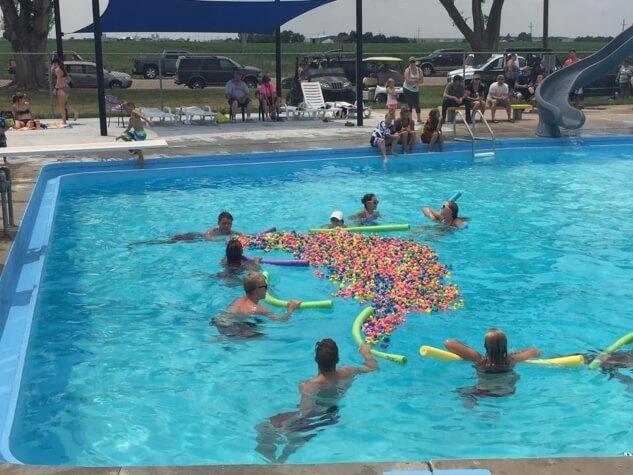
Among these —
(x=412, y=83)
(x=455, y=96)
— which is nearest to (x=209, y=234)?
(x=412, y=83)

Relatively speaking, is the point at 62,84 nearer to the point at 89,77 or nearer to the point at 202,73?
the point at 202,73

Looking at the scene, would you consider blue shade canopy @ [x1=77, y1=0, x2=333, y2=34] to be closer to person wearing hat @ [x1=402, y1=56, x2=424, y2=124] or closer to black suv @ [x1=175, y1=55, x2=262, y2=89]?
person wearing hat @ [x1=402, y1=56, x2=424, y2=124]

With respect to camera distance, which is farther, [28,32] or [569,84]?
[28,32]

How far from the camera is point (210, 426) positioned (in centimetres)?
545

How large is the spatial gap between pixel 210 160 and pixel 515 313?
840 centimetres

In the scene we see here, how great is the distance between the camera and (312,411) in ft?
18.0

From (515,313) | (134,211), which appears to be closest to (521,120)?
(134,211)

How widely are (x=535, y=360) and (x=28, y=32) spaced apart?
30.3 meters

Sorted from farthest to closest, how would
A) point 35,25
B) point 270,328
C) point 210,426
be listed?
point 35,25 < point 270,328 < point 210,426

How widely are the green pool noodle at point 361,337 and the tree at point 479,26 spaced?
30384 millimetres

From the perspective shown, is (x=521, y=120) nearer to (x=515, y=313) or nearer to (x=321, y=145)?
(x=321, y=145)

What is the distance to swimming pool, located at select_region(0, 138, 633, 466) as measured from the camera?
527cm

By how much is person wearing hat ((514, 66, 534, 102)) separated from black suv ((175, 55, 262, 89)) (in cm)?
1309

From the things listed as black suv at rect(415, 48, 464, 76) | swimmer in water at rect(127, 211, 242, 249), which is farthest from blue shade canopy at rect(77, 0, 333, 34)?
black suv at rect(415, 48, 464, 76)
